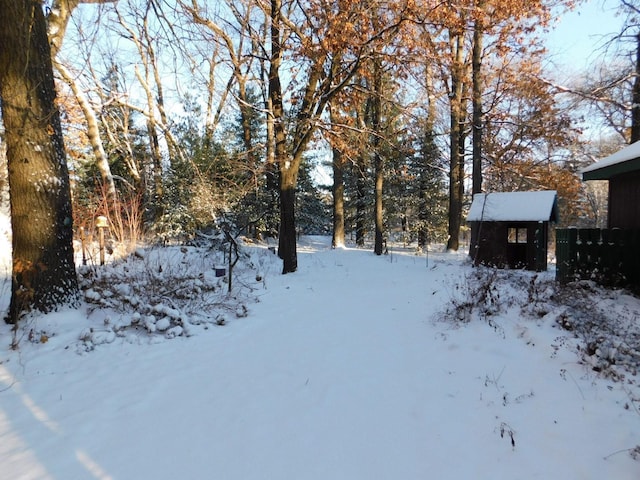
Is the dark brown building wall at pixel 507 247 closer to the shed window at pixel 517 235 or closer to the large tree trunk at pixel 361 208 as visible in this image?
the shed window at pixel 517 235

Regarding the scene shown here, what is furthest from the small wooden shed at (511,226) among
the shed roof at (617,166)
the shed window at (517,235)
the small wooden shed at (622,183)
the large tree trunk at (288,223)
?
the large tree trunk at (288,223)

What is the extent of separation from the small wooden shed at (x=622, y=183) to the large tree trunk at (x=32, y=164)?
8.97 meters

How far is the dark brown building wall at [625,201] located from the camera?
708 centimetres

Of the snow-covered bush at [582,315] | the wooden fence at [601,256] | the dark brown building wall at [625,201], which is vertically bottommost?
the snow-covered bush at [582,315]

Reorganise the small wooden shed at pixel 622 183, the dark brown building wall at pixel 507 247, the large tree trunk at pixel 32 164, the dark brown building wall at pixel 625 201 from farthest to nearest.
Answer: the dark brown building wall at pixel 507 247
the dark brown building wall at pixel 625 201
the small wooden shed at pixel 622 183
the large tree trunk at pixel 32 164

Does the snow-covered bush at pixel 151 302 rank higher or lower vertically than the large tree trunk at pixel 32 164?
lower

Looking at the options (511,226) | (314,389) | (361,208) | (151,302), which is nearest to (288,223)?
(151,302)

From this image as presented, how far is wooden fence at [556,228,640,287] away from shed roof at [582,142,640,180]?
1110 mm

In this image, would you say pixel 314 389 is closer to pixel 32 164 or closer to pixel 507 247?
pixel 32 164

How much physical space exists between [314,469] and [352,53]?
996cm

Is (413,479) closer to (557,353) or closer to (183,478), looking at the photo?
(183,478)

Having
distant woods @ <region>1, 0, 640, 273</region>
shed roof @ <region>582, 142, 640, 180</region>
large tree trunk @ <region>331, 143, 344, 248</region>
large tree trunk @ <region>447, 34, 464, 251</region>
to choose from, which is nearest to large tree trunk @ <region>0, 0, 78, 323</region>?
distant woods @ <region>1, 0, 640, 273</region>

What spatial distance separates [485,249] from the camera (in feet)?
40.7

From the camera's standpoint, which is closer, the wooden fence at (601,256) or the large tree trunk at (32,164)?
the large tree trunk at (32,164)
